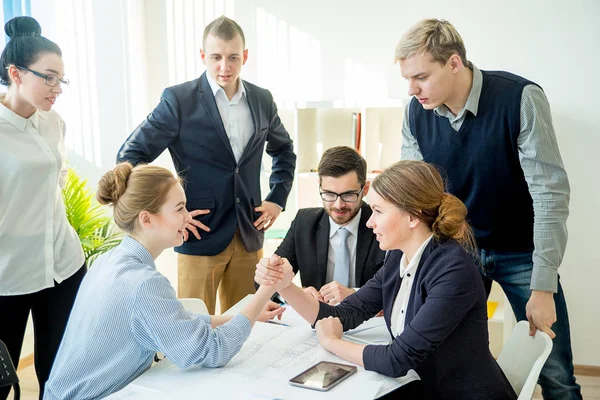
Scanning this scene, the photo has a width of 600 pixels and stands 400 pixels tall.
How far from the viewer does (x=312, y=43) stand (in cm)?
442

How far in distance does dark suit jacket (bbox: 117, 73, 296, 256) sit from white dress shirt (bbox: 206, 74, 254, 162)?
0.03 meters

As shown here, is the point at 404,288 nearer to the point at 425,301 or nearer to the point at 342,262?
the point at 425,301

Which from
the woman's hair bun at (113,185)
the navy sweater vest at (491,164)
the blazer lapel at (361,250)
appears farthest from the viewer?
the blazer lapel at (361,250)

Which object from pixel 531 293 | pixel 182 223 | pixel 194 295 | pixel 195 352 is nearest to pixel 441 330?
pixel 531 293

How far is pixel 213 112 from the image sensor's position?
2.96 m

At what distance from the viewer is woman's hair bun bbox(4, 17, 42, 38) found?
8.12ft

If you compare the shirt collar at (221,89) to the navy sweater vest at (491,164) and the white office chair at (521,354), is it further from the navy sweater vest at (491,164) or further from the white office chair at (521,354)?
the white office chair at (521,354)

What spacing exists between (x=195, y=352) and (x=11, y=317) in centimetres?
114

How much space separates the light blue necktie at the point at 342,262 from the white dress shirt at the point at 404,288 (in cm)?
66

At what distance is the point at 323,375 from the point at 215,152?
149 cm

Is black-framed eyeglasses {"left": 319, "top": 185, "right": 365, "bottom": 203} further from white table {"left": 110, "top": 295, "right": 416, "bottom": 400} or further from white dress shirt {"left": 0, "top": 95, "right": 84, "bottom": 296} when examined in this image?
white dress shirt {"left": 0, "top": 95, "right": 84, "bottom": 296}

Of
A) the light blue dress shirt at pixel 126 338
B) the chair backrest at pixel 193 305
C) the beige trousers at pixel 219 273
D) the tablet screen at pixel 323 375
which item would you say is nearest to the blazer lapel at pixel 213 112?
the beige trousers at pixel 219 273

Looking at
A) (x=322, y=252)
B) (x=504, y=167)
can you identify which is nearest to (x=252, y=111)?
(x=322, y=252)

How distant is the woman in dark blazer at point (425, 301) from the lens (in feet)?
5.94
